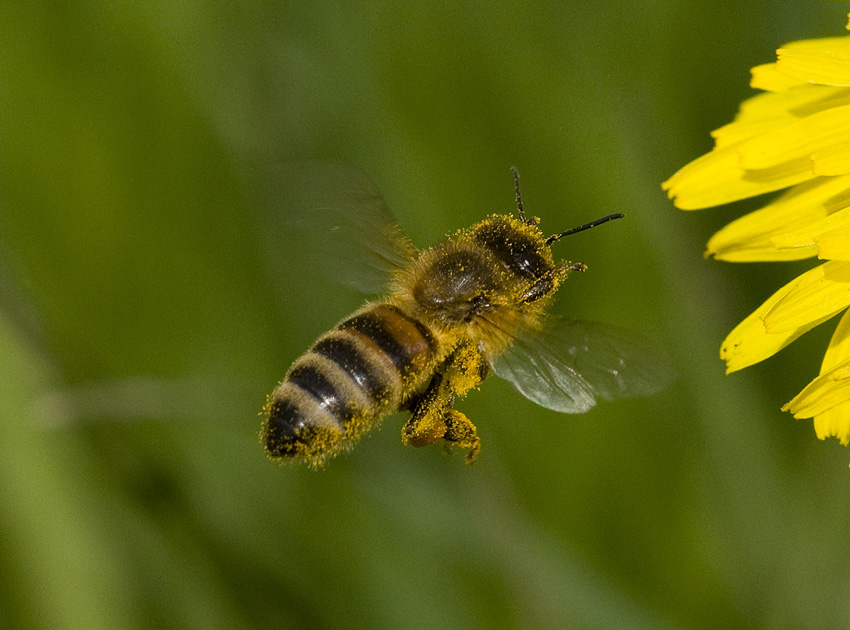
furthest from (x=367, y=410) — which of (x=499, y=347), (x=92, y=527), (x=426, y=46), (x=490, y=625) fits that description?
(x=426, y=46)

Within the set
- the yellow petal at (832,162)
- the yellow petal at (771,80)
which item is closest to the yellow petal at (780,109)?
the yellow petal at (771,80)

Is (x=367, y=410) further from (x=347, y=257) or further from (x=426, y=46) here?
(x=426, y=46)

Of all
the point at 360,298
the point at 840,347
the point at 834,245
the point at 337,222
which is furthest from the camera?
the point at 360,298

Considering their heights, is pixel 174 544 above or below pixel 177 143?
below

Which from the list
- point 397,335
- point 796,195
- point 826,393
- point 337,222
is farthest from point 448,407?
point 796,195

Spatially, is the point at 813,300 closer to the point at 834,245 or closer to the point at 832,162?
the point at 834,245
